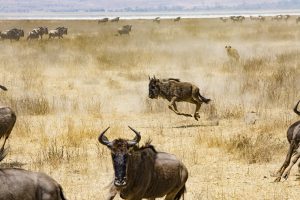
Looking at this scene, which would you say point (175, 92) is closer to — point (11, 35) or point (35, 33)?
point (11, 35)

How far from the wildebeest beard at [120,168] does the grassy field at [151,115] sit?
243 cm

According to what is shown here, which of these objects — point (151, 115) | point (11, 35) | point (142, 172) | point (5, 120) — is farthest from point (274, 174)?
point (11, 35)

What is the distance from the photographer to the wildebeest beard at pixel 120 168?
652 centimetres

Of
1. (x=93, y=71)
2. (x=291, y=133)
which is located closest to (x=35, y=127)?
(x=291, y=133)

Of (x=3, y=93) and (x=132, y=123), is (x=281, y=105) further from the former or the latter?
(x=3, y=93)

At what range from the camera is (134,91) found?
1942 centimetres

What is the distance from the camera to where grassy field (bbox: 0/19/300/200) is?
32.8ft

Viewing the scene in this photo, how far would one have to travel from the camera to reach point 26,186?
Answer: 6.19 meters

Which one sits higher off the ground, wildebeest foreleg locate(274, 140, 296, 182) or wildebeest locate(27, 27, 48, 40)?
wildebeest locate(27, 27, 48, 40)

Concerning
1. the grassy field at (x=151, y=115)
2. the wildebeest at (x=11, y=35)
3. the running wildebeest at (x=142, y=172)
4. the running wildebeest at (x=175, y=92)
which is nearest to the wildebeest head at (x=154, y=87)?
the running wildebeest at (x=175, y=92)

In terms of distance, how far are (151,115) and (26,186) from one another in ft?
32.0

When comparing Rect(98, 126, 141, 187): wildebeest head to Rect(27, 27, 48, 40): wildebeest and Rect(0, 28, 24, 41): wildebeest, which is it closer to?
Rect(27, 27, 48, 40): wildebeest

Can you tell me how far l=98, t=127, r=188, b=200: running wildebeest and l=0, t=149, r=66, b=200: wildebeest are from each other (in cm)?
77

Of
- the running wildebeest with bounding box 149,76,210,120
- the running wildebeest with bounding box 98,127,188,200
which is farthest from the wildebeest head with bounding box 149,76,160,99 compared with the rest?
the running wildebeest with bounding box 98,127,188,200
